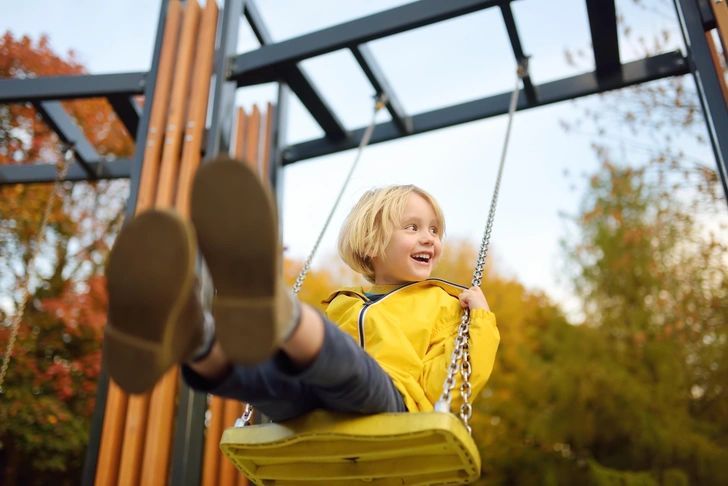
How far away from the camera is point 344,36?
10.2 ft

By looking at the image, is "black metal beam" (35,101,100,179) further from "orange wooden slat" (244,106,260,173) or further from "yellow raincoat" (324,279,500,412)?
"yellow raincoat" (324,279,500,412)

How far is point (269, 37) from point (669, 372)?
795 centimetres

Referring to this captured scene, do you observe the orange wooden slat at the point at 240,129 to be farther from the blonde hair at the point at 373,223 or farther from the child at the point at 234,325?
the child at the point at 234,325

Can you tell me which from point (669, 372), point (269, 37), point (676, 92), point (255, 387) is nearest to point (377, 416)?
point (255, 387)

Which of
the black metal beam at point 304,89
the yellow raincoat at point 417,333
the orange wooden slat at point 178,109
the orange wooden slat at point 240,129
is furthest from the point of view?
the orange wooden slat at point 240,129

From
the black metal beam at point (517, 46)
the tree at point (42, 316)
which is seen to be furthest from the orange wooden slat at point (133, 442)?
the tree at point (42, 316)

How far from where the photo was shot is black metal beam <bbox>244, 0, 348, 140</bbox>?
137 inches

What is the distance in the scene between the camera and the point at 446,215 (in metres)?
2.06

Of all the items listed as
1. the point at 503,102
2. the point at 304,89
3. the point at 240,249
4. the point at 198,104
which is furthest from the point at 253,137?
the point at 240,249

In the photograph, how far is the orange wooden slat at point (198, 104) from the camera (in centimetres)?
307

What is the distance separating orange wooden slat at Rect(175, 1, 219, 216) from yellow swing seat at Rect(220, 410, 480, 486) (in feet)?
5.44

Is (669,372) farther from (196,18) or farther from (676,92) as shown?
(196,18)

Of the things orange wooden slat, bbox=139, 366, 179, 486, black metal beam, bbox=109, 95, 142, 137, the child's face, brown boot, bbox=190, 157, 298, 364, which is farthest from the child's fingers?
black metal beam, bbox=109, 95, 142, 137

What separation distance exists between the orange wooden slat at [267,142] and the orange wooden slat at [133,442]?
60.3 inches
